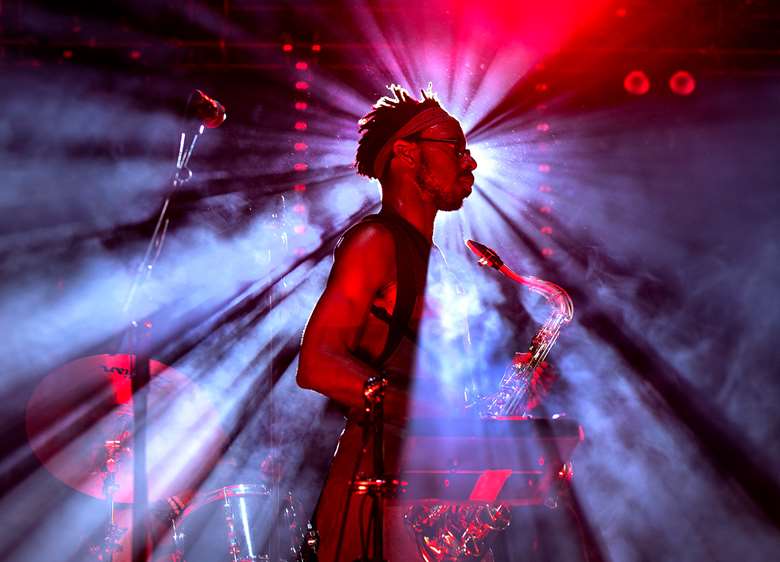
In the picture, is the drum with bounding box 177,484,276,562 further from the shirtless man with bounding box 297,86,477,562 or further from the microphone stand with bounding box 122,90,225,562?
the shirtless man with bounding box 297,86,477,562

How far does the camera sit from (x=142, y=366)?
341 cm

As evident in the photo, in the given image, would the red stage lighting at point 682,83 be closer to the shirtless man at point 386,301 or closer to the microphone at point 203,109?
the shirtless man at point 386,301

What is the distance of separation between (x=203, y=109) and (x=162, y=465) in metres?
3.53

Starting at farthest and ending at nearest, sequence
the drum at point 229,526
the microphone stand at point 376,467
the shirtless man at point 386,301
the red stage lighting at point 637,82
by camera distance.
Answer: the red stage lighting at point 637,82 < the drum at point 229,526 < the shirtless man at point 386,301 < the microphone stand at point 376,467

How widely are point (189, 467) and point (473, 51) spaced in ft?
13.0

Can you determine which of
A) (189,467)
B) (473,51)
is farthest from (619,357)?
(189,467)

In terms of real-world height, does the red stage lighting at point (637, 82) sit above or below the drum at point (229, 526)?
above

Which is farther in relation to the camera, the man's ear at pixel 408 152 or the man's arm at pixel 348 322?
the man's ear at pixel 408 152

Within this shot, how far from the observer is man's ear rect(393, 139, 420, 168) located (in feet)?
10.9

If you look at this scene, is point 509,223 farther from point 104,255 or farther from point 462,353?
point 462,353

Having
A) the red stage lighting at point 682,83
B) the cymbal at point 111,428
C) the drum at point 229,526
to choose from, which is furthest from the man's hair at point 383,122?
the red stage lighting at point 682,83

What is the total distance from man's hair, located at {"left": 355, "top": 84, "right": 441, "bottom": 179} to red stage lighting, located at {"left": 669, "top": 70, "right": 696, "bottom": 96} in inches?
162

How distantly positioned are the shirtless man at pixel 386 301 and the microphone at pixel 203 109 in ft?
2.03

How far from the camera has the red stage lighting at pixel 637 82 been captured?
22.5 feet
